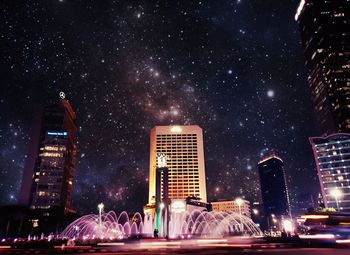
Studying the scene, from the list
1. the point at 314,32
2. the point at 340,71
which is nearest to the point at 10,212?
the point at 340,71

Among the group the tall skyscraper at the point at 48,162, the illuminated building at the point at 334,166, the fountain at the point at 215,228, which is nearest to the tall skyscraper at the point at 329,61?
the illuminated building at the point at 334,166

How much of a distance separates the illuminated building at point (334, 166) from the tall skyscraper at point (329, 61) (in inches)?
911

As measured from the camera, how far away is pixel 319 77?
183 m

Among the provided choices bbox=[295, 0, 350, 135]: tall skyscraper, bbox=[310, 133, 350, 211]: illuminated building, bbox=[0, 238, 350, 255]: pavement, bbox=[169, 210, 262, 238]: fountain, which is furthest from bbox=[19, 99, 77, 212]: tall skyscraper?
bbox=[295, 0, 350, 135]: tall skyscraper

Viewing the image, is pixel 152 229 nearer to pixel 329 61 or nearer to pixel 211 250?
pixel 211 250

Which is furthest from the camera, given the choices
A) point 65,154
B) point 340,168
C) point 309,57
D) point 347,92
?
point 309,57

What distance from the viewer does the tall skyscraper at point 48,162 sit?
136m

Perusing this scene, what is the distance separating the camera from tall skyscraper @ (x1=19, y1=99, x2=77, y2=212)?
13562 cm

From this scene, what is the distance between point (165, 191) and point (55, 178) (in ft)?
243

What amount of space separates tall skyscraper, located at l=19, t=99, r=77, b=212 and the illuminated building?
395 ft

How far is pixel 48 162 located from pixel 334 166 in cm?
13630

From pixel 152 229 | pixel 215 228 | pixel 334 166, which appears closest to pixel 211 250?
pixel 152 229

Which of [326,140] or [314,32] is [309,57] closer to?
[314,32]

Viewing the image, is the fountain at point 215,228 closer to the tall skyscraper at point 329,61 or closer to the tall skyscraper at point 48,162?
the tall skyscraper at point 48,162
